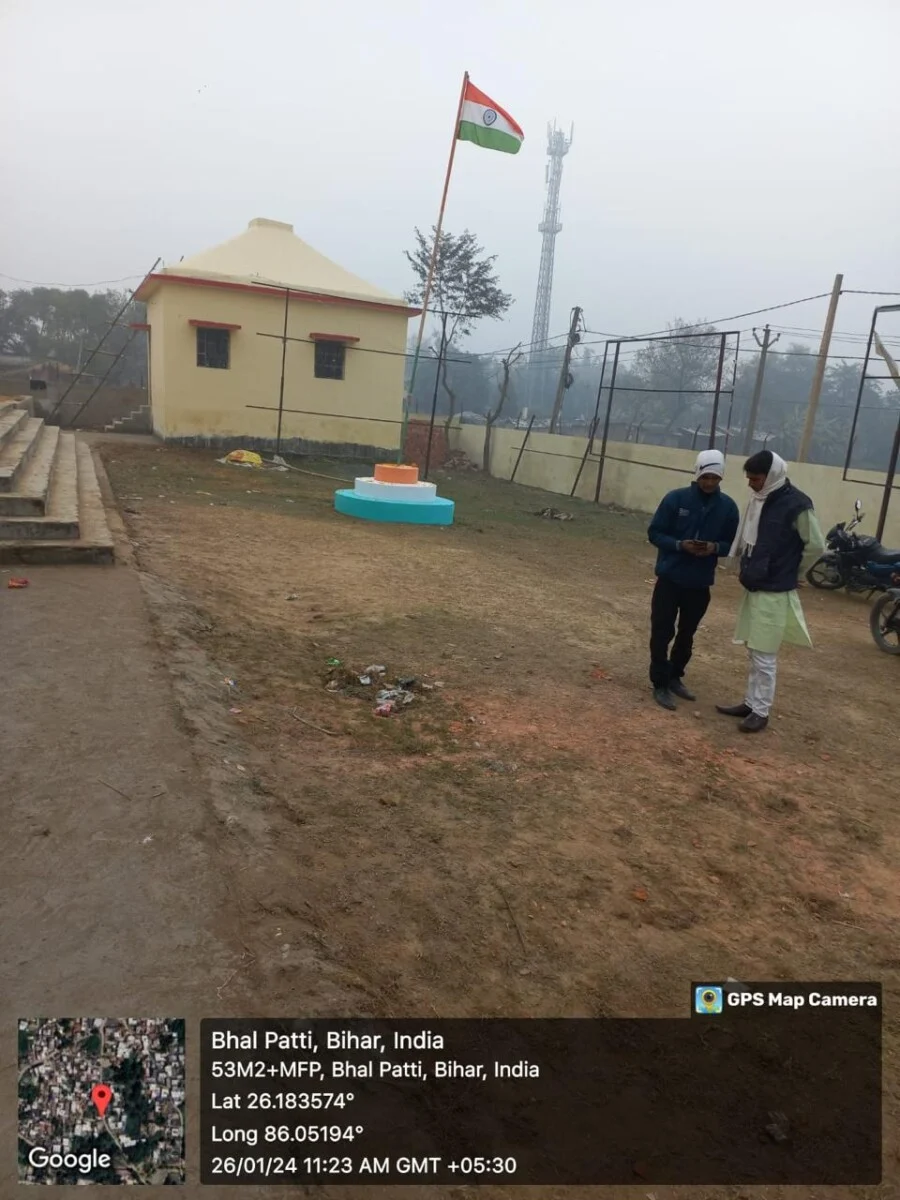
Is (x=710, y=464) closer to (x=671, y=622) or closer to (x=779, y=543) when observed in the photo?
(x=779, y=543)

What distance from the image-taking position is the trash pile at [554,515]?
1402 centimetres

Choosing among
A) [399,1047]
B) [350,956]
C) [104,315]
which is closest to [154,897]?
[350,956]

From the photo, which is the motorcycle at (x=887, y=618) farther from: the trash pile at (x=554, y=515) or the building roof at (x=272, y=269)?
the building roof at (x=272, y=269)

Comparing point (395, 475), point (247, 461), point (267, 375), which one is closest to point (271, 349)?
point (267, 375)

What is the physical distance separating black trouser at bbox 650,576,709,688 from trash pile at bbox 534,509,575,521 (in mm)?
9068

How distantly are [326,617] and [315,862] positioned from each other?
345 centimetres

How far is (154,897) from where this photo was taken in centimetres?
226

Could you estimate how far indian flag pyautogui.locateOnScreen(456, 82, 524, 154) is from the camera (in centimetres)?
1289

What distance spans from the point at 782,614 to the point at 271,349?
16241 millimetres

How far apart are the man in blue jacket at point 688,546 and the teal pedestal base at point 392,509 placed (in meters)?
7.18

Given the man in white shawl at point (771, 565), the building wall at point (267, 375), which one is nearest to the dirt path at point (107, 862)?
the man in white shawl at point (771, 565)

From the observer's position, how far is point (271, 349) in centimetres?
1812

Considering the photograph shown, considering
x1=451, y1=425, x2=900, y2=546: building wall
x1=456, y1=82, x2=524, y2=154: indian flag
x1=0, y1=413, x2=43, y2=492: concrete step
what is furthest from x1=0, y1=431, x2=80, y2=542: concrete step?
x1=456, y1=82, x2=524, y2=154: indian flag

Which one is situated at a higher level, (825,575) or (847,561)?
(847,561)
